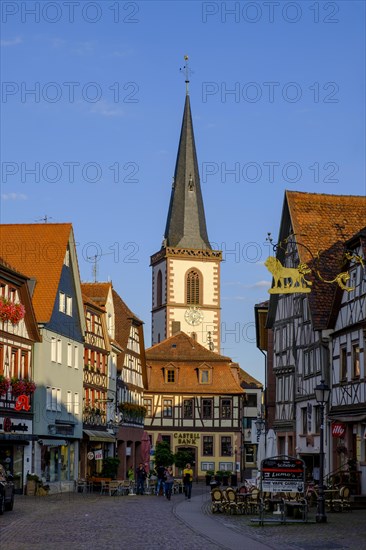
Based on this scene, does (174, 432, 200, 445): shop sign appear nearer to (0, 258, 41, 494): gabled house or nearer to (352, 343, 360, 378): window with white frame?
(0, 258, 41, 494): gabled house

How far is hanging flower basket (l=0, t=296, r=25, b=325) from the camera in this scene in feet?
157

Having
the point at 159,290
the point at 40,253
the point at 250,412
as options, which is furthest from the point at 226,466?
the point at 159,290

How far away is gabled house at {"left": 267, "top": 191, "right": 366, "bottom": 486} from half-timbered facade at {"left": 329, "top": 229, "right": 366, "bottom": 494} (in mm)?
886

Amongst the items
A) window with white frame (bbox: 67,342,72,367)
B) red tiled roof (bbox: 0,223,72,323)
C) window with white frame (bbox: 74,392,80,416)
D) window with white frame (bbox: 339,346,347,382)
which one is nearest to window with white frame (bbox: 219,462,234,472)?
window with white frame (bbox: 74,392,80,416)

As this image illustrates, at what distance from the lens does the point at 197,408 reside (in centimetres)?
9000

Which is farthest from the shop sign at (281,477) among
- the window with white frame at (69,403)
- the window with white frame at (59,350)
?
the window with white frame at (69,403)

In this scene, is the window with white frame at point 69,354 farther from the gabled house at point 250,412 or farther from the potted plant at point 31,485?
the gabled house at point 250,412

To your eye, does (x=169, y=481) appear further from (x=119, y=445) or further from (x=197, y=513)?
(x=119, y=445)

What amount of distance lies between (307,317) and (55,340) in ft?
48.2

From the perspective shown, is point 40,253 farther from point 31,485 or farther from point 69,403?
point 31,485

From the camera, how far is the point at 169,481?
4875 cm

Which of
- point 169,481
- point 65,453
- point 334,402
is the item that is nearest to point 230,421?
point 65,453

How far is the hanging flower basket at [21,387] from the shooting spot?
48.5m

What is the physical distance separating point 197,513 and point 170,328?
3599 inches
